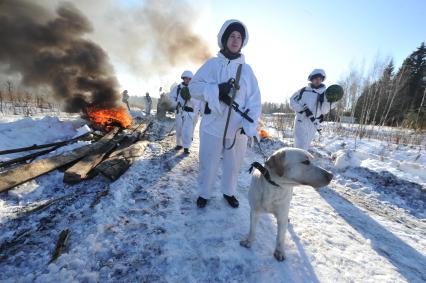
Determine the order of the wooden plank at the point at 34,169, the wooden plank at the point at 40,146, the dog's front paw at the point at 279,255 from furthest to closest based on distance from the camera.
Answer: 1. the wooden plank at the point at 40,146
2. the wooden plank at the point at 34,169
3. the dog's front paw at the point at 279,255

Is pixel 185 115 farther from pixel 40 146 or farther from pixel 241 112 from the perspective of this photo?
pixel 241 112

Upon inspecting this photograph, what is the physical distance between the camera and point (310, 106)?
554cm

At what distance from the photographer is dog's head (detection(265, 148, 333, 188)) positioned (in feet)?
7.80

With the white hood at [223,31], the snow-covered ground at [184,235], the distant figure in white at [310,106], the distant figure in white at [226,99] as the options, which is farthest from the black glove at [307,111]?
the white hood at [223,31]

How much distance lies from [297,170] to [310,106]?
3588 mm

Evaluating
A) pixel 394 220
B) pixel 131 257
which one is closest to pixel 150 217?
pixel 131 257

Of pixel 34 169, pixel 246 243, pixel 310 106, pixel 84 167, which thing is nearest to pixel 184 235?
pixel 246 243

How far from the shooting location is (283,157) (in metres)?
2.48

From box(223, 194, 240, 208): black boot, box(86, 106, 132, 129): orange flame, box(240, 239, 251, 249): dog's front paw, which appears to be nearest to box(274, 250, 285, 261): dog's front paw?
box(240, 239, 251, 249): dog's front paw

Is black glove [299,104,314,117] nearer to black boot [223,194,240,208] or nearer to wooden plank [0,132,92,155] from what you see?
black boot [223,194,240,208]

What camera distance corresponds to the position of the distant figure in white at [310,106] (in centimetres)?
552

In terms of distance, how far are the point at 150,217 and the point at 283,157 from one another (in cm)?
198

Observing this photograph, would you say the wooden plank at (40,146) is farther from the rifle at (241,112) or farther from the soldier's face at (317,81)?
the soldier's face at (317,81)

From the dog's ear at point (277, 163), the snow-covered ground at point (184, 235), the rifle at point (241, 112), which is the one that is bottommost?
the snow-covered ground at point (184, 235)
